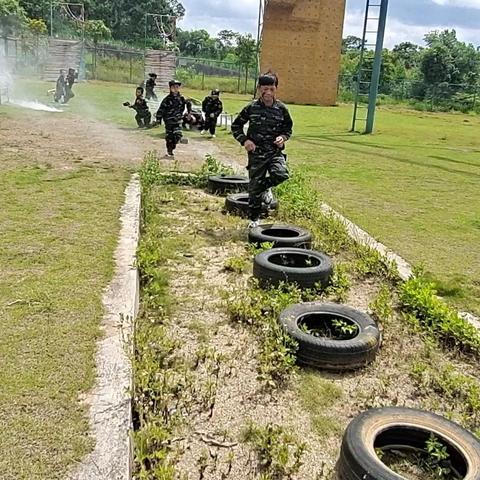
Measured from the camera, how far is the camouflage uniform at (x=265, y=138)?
6.04 metres

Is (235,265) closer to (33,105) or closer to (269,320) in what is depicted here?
(269,320)


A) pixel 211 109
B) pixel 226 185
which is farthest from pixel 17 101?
pixel 226 185

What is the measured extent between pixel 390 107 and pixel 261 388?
35389 mm

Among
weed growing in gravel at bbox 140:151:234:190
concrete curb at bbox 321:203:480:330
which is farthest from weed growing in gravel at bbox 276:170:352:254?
weed growing in gravel at bbox 140:151:234:190

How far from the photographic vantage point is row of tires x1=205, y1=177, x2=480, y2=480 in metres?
2.44

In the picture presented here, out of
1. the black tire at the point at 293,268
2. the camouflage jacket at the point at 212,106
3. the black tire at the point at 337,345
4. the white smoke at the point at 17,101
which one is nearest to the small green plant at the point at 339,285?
the black tire at the point at 293,268

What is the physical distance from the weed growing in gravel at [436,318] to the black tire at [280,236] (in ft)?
4.32

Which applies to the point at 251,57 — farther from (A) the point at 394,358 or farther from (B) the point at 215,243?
(A) the point at 394,358

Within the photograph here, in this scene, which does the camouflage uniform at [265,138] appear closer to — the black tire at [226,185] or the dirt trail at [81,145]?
the black tire at [226,185]

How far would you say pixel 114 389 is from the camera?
295cm

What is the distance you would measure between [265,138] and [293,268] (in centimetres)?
201

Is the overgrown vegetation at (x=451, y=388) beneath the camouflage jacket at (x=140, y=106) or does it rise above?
beneath

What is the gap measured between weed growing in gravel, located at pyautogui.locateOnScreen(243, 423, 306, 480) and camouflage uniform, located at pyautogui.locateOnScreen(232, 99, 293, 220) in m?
3.75

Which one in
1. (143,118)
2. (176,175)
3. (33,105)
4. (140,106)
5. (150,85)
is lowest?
(176,175)
